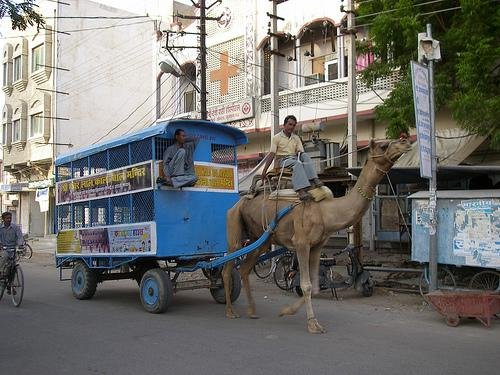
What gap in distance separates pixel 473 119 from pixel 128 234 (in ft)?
23.9

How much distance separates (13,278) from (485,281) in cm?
866

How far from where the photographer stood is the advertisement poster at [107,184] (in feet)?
30.7

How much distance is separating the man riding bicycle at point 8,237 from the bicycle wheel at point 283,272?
5391 millimetres

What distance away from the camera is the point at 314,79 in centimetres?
1944

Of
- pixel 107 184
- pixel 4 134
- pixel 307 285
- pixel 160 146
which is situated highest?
pixel 4 134

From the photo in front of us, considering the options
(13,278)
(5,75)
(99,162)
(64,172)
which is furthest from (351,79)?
(5,75)

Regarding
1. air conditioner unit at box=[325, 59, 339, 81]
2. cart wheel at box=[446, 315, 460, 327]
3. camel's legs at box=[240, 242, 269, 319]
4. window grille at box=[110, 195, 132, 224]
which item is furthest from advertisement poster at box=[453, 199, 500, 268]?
air conditioner unit at box=[325, 59, 339, 81]

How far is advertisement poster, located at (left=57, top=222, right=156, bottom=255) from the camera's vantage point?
30.2 feet

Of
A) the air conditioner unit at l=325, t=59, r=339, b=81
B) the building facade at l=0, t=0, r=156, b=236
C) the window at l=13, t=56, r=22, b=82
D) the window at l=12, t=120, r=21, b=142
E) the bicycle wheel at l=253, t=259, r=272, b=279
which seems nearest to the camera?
the bicycle wheel at l=253, t=259, r=272, b=279

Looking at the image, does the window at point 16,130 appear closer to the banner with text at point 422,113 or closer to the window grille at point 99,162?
the window grille at point 99,162

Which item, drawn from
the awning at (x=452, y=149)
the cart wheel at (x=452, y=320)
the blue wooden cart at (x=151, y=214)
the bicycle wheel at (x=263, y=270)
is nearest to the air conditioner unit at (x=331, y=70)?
the awning at (x=452, y=149)

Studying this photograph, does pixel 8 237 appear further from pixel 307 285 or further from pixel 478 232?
pixel 478 232

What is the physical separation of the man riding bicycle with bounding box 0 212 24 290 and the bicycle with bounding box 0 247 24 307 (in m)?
0.05

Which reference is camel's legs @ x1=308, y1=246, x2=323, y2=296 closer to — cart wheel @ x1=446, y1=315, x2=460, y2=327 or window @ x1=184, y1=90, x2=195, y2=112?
cart wheel @ x1=446, y1=315, x2=460, y2=327
